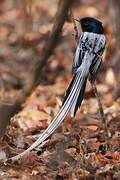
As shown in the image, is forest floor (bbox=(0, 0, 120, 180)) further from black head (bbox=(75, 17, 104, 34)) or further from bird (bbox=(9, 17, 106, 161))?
black head (bbox=(75, 17, 104, 34))

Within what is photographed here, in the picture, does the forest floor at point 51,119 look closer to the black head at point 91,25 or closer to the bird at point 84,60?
the bird at point 84,60

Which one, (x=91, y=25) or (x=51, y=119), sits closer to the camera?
(x=91, y=25)

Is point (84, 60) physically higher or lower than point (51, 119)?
higher

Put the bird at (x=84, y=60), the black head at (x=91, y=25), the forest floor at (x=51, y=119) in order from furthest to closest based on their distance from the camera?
the black head at (x=91, y=25)
the bird at (x=84, y=60)
the forest floor at (x=51, y=119)

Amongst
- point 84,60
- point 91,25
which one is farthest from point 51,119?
point 91,25

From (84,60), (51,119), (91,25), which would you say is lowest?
(51,119)

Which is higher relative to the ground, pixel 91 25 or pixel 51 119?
pixel 91 25

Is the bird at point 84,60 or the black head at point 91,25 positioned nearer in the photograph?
the bird at point 84,60

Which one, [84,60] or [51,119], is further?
[51,119]

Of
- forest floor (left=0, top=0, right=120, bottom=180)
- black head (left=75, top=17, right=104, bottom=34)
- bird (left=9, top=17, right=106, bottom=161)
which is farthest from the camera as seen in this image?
black head (left=75, top=17, right=104, bottom=34)

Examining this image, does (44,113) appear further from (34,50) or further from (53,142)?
(34,50)

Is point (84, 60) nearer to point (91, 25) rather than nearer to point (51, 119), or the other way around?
point (91, 25)

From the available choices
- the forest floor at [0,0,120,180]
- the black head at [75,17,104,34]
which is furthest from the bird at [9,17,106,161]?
the forest floor at [0,0,120,180]

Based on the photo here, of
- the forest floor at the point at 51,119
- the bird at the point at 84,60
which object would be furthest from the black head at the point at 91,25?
the forest floor at the point at 51,119
